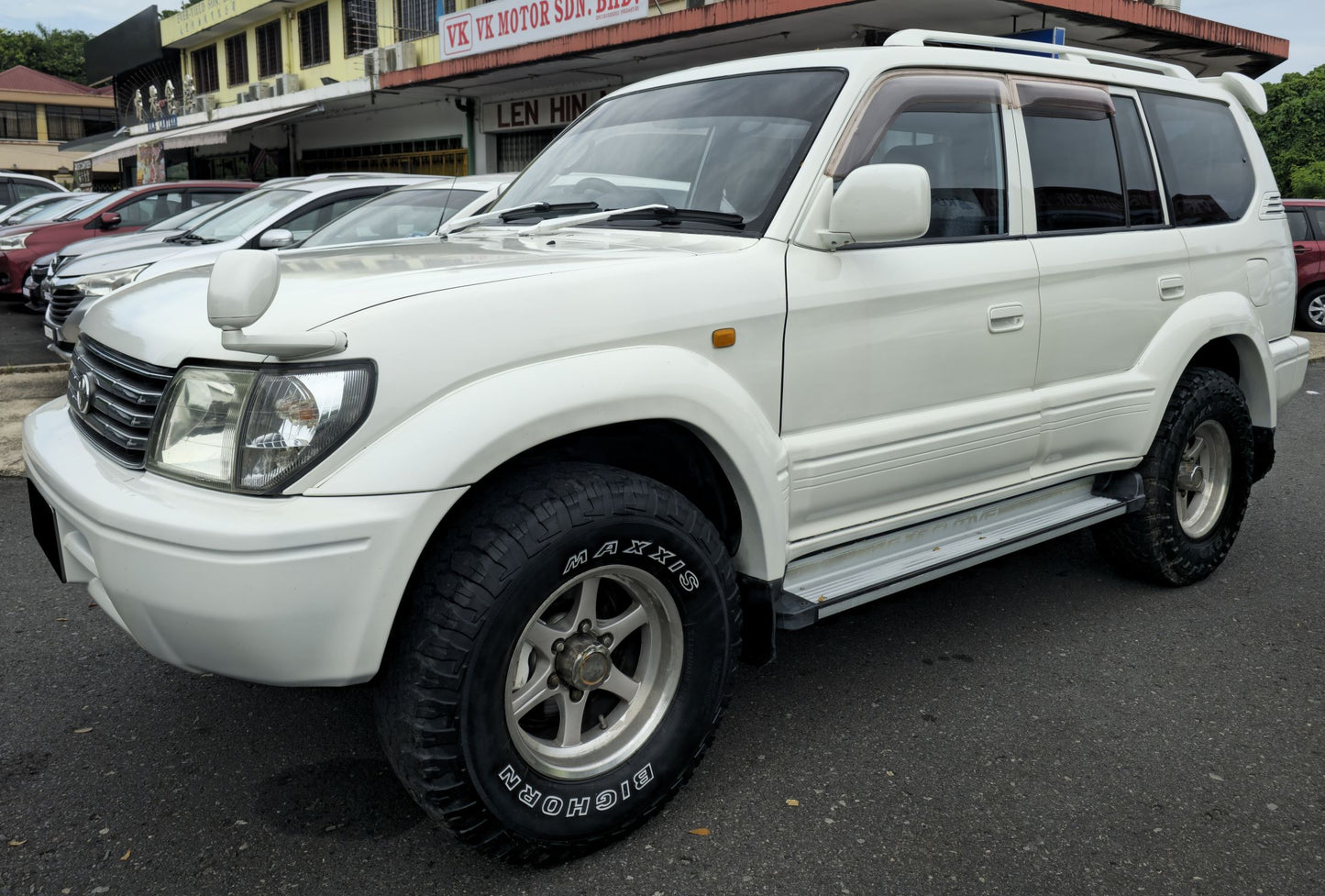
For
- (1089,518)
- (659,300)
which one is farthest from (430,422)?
(1089,518)

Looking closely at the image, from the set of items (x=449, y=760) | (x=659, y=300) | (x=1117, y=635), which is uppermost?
(x=659, y=300)

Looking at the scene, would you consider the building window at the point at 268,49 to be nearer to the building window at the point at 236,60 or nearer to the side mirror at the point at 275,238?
the building window at the point at 236,60

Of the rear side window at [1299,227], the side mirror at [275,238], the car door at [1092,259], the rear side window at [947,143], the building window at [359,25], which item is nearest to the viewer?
the rear side window at [947,143]

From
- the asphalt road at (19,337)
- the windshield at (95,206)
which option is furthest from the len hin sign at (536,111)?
the asphalt road at (19,337)

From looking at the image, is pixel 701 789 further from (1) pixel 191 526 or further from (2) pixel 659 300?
(1) pixel 191 526

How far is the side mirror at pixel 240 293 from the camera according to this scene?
2.11 metres

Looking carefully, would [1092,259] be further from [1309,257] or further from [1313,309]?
[1313,309]

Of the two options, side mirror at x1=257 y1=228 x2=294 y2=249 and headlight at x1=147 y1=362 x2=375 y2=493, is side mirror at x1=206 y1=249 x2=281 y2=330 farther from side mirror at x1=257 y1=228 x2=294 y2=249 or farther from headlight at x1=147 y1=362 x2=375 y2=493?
side mirror at x1=257 y1=228 x2=294 y2=249

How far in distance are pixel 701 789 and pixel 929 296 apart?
149 centimetres

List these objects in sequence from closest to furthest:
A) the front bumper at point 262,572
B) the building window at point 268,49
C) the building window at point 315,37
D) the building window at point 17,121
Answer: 1. the front bumper at point 262,572
2. the building window at point 315,37
3. the building window at point 268,49
4. the building window at point 17,121

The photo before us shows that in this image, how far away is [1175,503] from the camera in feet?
13.6

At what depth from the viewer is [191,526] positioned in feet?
6.82

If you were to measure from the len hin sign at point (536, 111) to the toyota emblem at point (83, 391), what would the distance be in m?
15.9

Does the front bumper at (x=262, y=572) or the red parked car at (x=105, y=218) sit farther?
the red parked car at (x=105, y=218)
